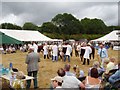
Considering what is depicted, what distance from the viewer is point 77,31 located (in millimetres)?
85438

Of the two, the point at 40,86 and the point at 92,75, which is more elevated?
the point at 92,75

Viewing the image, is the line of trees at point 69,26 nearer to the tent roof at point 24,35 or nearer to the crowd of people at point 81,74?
the tent roof at point 24,35

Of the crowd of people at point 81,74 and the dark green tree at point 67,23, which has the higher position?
the dark green tree at point 67,23

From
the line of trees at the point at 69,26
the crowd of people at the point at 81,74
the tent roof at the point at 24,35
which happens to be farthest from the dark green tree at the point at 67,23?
the crowd of people at the point at 81,74

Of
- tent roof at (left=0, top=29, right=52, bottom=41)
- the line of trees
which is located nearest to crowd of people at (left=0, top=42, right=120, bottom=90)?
tent roof at (left=0, top=29, right=52, bottom=41)

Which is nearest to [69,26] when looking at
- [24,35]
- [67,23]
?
[67,23]

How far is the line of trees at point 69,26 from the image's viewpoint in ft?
279

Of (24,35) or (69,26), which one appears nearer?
(24,35)

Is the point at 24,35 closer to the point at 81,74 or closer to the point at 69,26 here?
Answer: the point at 81,74

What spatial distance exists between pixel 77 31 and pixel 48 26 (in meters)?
10.1

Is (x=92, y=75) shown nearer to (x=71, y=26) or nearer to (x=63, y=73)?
(x=63, y=73)

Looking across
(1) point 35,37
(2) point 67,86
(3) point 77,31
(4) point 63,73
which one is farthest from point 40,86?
(3) point 77,31

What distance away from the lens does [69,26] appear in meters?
88.2

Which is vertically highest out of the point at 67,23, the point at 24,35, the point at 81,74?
the point at 67,23
